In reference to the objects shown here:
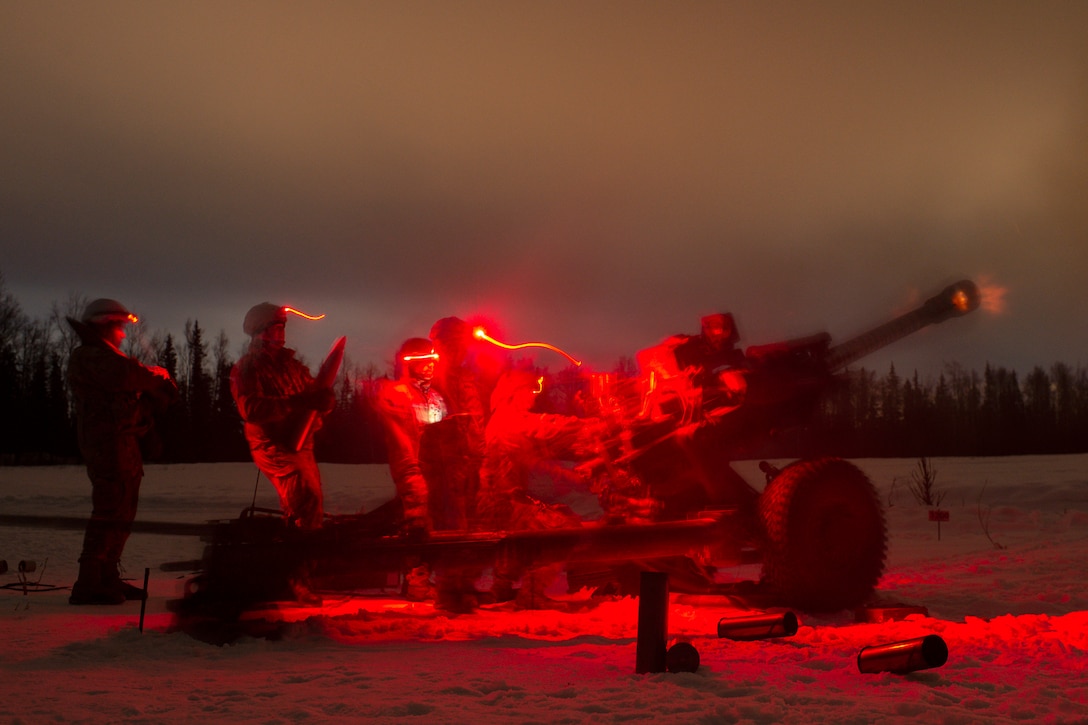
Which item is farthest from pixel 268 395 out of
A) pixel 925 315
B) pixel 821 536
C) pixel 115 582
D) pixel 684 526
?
pixel 925 315

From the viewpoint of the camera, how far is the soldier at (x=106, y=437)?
8.11 metres

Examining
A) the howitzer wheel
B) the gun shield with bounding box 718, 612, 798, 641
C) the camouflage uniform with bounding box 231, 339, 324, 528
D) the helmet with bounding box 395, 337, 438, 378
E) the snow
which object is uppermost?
the helmet with bounding box 395, 337, 438, 378

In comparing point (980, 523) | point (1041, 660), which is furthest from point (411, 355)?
point (980, 523)

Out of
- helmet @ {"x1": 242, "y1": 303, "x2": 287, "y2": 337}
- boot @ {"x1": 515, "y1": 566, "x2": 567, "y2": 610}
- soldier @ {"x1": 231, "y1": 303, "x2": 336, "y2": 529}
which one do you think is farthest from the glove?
boot @ {"x1": 515, "y1": 566, "x2": 567, "y2": 610}

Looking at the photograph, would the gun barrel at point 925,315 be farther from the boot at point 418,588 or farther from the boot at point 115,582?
the boot at point 115,582

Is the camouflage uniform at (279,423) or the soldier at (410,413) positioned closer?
the camouflage uniform at (279,423)

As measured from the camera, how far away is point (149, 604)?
805 cm

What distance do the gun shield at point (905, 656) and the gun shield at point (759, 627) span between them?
655 mm

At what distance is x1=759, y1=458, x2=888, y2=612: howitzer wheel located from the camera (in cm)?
734

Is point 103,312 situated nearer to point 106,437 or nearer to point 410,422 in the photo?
point 106,437

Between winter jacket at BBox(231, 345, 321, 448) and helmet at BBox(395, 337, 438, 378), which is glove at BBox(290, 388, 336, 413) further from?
helmet at BBox(395, 337, 438, 378)

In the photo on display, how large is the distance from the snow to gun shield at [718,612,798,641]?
8 cm

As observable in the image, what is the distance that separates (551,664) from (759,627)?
1300 mm

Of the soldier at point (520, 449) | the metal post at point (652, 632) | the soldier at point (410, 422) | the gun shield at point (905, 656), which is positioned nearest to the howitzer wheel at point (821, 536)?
the soldier at point (520, 449)
